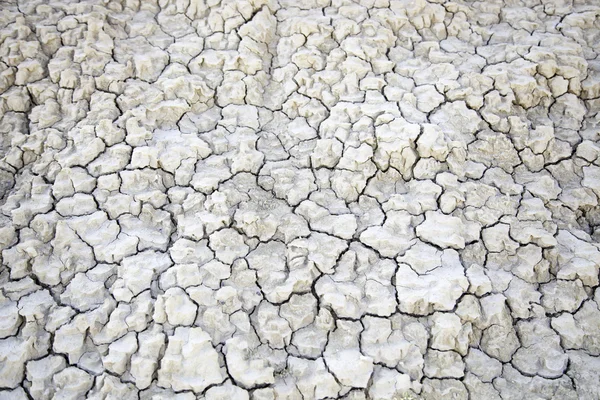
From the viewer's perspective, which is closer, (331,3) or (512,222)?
(512,222)

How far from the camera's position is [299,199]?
2.29m

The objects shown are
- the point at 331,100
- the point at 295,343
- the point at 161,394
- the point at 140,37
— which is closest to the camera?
the point at 161,394

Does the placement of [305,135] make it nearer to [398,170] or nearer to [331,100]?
[331,100]

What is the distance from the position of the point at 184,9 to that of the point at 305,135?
41.6 inches

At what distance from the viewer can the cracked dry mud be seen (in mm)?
1876

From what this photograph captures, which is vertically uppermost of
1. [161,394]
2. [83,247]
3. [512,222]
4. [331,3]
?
[331,3]

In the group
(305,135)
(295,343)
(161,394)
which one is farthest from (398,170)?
(161,394)

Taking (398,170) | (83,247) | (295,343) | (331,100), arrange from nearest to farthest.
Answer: (295,343) < (83,247) < (398,170) < (331,100)

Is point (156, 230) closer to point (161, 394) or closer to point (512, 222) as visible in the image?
point (161, 394)

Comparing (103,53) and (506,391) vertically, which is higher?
(103,53)

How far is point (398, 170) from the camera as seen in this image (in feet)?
7.74

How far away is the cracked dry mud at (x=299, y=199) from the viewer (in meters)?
1.88

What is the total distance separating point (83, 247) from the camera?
2.12 meters

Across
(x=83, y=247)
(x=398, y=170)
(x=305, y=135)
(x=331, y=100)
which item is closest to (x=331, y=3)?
(x=331, y=100)
